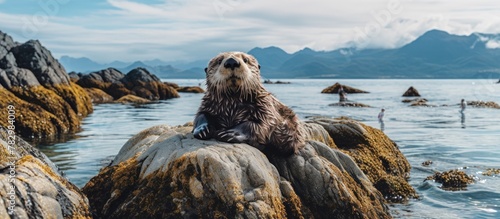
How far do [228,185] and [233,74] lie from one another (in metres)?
1.71

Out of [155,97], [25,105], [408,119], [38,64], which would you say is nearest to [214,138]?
[25,105]

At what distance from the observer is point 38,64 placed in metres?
26.8

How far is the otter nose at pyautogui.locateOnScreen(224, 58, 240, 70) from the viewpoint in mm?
6944

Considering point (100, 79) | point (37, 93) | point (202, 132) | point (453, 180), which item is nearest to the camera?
point (202, 132)

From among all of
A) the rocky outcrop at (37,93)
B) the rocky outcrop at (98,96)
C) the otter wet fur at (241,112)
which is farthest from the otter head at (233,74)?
the rocky outcrop at (98,96)

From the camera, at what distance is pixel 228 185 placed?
239 inches

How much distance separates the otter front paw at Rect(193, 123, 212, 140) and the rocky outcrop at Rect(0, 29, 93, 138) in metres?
12.9

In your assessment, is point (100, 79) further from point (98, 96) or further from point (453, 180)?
point (453, 180)

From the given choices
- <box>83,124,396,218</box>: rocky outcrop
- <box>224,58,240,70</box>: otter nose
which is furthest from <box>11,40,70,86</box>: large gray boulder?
<box>224,58,240,70</box>: otter nose

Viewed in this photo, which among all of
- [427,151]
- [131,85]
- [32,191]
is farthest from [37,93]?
[131,85]

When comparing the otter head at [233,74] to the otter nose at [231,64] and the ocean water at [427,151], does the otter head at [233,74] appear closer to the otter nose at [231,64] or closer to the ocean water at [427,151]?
the otter nose at [231,64]

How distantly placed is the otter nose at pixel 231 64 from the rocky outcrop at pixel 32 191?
255cm

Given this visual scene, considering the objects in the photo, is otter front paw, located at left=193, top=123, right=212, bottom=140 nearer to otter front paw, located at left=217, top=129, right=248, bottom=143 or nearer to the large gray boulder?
otter front paw, located at left=217, top=129, right=248, bottom=143

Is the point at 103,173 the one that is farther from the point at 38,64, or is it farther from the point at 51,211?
the point at 38,64
